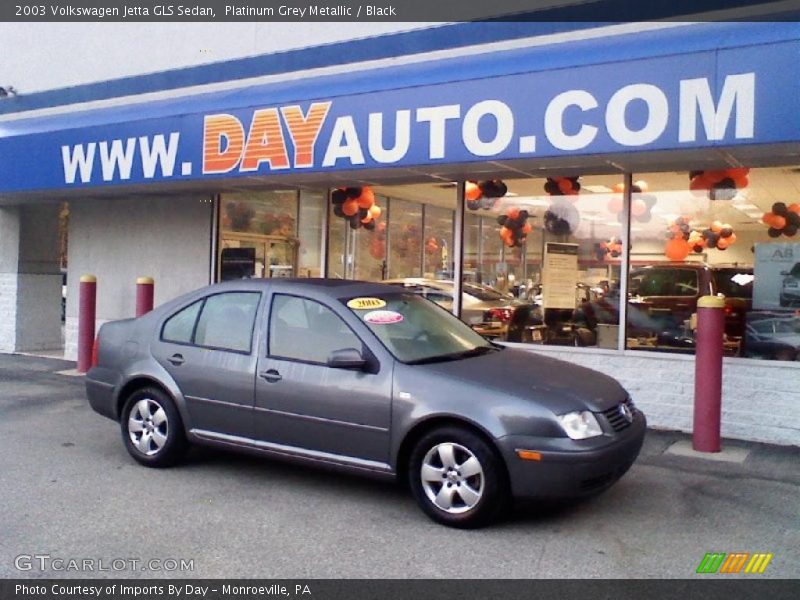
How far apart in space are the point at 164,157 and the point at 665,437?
652 centimetres

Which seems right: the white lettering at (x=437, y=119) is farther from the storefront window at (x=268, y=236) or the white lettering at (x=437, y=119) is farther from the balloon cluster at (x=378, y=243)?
the storefront window at (x=268, y=236)

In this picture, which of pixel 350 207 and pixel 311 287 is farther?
pixel 350 207

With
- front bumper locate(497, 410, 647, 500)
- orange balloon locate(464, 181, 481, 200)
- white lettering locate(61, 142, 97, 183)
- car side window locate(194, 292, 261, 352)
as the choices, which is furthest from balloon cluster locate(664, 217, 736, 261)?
white lettering locate(61, 142, 97, 183)

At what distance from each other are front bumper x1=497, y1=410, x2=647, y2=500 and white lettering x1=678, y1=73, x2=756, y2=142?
3.02 metres

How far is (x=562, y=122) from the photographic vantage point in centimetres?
715

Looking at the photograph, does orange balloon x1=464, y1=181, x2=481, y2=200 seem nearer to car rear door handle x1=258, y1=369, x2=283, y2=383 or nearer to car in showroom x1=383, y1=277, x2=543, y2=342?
car in showroom x1=383, y1=277, x2=543, y2=342

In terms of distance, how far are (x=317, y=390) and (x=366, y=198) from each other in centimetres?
549

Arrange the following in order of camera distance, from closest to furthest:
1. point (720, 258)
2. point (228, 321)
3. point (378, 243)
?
point (228, 321)
point (720, 258)
point (378, 243)

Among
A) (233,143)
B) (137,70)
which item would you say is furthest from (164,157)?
(137,70)

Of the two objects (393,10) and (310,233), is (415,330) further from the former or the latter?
(310,233)

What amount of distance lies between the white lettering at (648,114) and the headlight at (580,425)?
2.89 metres

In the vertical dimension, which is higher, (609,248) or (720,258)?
(609,248)

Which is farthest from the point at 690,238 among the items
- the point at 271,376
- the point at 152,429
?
the point at 152,429
